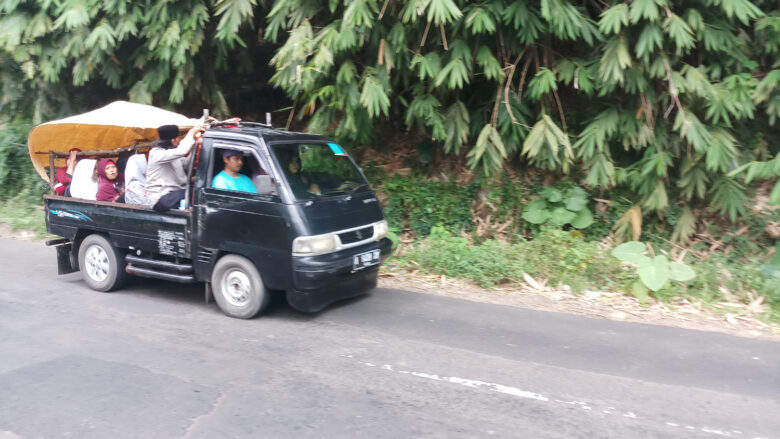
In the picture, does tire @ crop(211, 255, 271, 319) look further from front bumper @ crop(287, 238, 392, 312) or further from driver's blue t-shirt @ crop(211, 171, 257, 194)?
driver's blue t-shirt @ crop(211, 171, 257, 194)

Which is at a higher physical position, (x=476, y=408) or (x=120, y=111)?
(x=120, y=111)

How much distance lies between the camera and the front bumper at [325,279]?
6.29 metres

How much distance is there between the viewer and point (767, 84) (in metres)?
7.61

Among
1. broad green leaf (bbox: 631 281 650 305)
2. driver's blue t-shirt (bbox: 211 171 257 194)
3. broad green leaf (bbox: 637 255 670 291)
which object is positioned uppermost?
driver's blue t-shirt (bbox: 211 171 257 194)

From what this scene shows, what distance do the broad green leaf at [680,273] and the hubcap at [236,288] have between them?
4.93 meters

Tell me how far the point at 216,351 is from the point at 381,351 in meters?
1.54

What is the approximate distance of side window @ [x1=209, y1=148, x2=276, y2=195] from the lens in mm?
6836

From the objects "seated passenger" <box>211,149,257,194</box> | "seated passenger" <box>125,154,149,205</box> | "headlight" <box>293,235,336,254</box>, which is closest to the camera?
"headlight" <box>293,235,336,254</box>

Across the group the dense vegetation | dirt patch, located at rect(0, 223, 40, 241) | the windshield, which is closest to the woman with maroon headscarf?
the dense vegetation

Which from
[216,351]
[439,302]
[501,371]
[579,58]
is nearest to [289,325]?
[216,351]

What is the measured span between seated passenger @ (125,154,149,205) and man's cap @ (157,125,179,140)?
0.70 metres

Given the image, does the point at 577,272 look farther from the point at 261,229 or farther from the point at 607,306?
the point at 261,229

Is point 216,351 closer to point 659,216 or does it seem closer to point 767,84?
point 659,216

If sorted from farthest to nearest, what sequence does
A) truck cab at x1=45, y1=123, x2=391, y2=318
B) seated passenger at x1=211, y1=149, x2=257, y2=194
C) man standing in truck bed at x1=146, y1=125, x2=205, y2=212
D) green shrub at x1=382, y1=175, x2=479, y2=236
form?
1. green shrub at x1=382, y1=175, x2=479, y2=236
2. man standing in truck bed at x1=146, y1=125, x2=205, y2=212
3. seated passenger at x1=211, y1=149, x2=257, y2=194
4. truck cab at x1=45, y1=123, x2=391, y2=318
